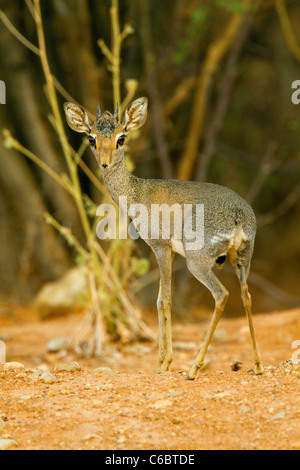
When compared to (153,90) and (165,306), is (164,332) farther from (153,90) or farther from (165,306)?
(153,90)

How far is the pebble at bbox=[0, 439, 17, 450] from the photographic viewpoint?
4043mm

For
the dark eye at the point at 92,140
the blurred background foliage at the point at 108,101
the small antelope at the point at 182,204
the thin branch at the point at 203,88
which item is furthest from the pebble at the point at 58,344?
the thin branch at the point at 203,88

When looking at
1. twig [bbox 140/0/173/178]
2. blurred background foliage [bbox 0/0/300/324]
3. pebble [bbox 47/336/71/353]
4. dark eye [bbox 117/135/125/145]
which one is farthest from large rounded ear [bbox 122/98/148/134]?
twig [bbox 140/0/173/178]

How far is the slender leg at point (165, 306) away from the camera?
5.41m

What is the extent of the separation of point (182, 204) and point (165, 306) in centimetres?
82

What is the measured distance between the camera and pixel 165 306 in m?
5.52

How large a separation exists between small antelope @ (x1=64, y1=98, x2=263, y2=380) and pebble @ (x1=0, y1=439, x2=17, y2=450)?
1541mm

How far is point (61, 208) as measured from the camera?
12.4 metres

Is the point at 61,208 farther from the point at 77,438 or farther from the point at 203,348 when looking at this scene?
the point at 77,438

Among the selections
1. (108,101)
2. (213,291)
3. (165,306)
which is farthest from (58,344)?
(108,101)

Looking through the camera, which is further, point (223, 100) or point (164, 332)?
point (223, 100)

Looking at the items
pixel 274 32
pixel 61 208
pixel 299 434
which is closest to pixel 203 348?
pixel 299 434

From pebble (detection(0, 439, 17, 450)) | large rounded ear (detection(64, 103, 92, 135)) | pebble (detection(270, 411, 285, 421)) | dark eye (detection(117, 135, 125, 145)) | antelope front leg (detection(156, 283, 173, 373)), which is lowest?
pebble (detection(0, 439, 17, 450))

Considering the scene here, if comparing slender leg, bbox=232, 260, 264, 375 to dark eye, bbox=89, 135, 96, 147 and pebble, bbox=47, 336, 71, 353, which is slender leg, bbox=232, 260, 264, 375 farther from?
pebble, bbox=47, 336, 71, 353
